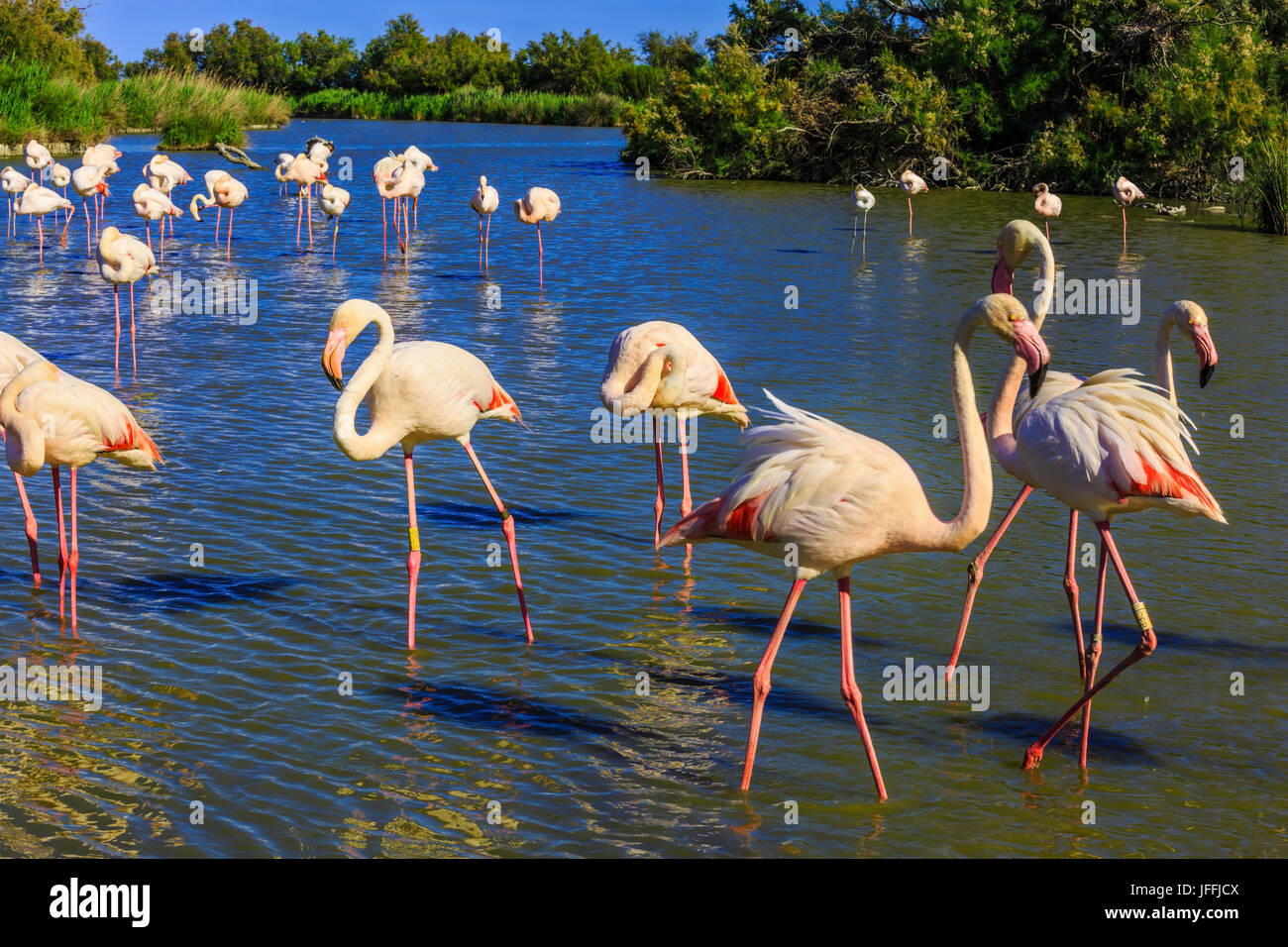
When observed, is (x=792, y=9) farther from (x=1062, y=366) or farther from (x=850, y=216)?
(x=1062, y=366)

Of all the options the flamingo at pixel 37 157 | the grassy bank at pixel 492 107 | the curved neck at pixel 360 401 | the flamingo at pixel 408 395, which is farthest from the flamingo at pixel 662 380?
the grassy bank at pixel 492 107

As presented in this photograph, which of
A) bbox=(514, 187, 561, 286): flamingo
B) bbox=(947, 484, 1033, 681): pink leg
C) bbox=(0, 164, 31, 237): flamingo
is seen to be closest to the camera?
bbox=(947, 484, 1033, 681): pink leg

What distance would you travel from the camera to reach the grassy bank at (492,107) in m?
62.5

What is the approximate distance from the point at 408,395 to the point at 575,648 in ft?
4.25

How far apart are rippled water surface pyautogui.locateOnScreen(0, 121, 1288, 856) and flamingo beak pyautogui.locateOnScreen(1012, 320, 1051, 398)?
1383 mm

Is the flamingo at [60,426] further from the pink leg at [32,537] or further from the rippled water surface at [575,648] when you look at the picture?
the rippled water surface at [575,648]

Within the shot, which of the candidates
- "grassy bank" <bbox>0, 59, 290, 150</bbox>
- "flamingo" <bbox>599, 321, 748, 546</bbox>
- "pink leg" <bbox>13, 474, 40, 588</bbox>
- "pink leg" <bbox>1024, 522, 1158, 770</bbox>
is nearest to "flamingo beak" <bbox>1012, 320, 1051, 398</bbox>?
"pink leg" <bbox>1024, 522, 1158, 770</bbox>

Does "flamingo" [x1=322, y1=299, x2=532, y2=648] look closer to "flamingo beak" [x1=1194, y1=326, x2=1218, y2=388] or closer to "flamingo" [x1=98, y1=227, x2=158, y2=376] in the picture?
"flamingo beak" [x1=1194, y1=326, x2=1218, y2=388]

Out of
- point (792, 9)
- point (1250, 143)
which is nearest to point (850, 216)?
point (1250, 143)

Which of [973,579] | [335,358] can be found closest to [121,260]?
[335,358]

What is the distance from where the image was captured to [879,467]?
4.15 m

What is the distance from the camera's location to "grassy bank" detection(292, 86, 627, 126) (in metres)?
62.5

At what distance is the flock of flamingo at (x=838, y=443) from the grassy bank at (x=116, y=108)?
28.6 meters

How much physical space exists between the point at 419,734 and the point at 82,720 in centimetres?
123
